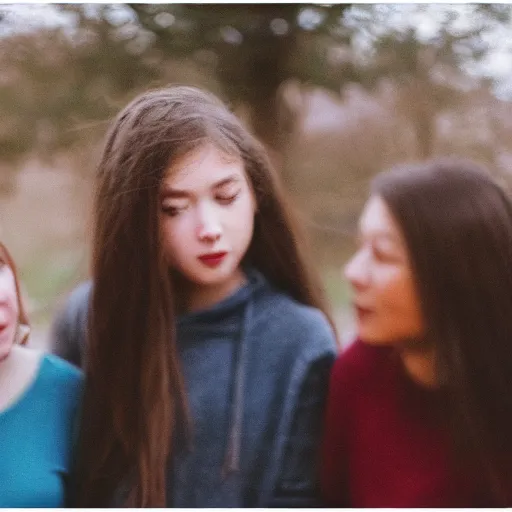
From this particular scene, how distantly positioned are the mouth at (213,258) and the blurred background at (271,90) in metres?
0.16

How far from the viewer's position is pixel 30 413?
44.5 inches

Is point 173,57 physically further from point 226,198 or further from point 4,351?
point 4,351

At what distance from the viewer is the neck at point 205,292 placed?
3.73 feet

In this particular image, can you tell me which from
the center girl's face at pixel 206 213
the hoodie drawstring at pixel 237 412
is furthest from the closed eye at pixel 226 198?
the hoodie drawstring at pixel 237 412

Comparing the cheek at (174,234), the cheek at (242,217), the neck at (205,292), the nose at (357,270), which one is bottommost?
the neck at (205,292)

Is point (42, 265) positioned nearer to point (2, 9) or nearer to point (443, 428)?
point (2, 9)

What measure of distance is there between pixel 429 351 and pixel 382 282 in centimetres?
14

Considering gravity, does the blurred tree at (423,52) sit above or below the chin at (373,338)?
above

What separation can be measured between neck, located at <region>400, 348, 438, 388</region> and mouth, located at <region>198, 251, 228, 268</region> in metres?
0.34

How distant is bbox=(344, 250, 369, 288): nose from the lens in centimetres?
110

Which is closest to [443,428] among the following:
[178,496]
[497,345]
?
[497,345]

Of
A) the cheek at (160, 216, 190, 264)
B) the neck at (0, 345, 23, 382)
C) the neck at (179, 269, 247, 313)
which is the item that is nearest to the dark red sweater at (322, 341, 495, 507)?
the neck at (179, 269, 247, 313)

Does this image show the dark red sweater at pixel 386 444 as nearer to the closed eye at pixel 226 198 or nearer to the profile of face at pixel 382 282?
the profile of face at pixel 382 282

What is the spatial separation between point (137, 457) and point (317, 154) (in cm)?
60
